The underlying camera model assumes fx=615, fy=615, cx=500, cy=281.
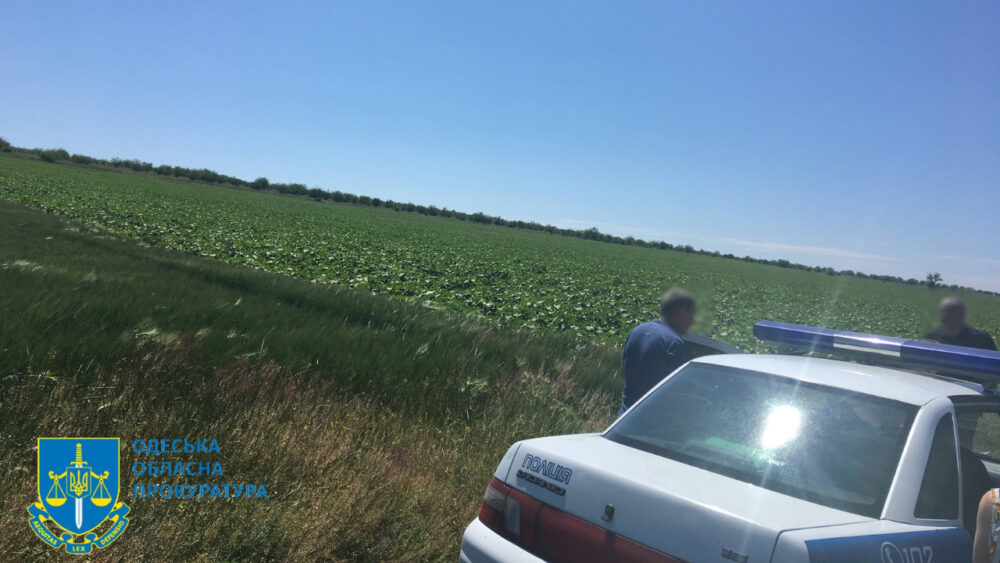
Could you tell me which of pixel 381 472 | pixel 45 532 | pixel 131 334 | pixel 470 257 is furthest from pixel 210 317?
→ pixel 470 257

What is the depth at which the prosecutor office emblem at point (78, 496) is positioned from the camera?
3066 millimetres

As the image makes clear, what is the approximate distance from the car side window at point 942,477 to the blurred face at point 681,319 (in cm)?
208

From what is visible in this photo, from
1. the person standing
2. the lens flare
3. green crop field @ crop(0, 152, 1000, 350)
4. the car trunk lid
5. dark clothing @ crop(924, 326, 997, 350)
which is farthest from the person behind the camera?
green crop field @ crop(0, 152, 1000, 350)

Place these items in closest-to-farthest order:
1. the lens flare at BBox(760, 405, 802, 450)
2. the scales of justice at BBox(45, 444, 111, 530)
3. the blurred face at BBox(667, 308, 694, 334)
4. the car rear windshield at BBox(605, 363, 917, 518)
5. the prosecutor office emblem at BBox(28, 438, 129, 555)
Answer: the car rear windshield at BBox(605, 363, 917, 518) < the lens flare at BBox(760, 405, 802, 450) < the prosecutor office emblem at BBox(28, 438, 129, 555) < the scales of justice at BBox(45, 444, 111, 530) < the blurred face at BBox(667, 308, 694, 334)

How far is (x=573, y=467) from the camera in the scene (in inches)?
103

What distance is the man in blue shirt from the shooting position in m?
4.48

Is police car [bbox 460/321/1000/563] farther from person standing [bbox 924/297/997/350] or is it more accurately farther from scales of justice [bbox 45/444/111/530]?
person standing [bbox 924/297/997/350]

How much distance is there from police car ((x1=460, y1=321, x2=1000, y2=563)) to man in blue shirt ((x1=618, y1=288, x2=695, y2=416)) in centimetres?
105

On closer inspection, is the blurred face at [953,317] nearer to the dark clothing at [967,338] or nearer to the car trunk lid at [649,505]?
the dark clothing at [967,338]

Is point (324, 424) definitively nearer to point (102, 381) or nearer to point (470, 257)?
point (102, 381)

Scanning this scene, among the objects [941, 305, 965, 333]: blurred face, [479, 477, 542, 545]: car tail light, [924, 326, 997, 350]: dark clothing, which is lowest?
[479, 477, 542, 545]: car tail light

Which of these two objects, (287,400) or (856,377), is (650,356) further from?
(287,400)

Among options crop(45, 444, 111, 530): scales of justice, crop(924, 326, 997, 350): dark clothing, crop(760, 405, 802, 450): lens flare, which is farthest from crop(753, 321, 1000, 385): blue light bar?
crop(45, 444, 111, 530): scales of justice

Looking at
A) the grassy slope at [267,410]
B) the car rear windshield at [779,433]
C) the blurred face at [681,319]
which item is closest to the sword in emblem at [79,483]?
the grassy slope at [267,410]
